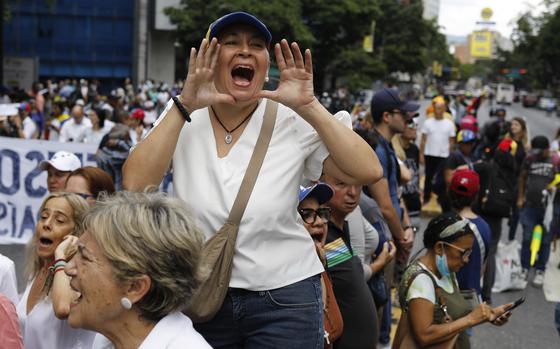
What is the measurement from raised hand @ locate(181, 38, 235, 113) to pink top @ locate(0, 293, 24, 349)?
0.90m

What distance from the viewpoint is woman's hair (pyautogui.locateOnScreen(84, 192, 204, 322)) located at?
2.31 m

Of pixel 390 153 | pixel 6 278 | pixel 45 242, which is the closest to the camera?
pixel 6 278

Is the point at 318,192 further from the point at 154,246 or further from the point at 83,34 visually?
the point at 83,34

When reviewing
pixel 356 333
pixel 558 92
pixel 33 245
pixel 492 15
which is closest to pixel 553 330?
pixel 356 333

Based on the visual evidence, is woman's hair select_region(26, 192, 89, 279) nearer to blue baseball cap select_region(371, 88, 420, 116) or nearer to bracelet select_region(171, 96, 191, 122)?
bracelet select_region(171, 96, 191, 122)

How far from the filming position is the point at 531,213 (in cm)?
997

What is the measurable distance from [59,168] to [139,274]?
4.24 m

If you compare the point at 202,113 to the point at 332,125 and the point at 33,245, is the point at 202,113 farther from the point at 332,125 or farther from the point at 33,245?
the point at 33,245

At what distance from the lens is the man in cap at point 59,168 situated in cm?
636

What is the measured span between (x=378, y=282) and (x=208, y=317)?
2.84m

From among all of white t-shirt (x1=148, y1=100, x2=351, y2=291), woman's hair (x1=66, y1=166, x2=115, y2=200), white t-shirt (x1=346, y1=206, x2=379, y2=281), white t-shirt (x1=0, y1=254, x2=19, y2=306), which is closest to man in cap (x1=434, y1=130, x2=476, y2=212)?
white t-shirt (x1=346, y1=206, x2=379, y2=281)

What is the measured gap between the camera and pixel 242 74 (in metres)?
2.91

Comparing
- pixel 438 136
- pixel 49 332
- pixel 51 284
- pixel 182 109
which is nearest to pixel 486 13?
pixel 438 136

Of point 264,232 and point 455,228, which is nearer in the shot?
point 264,232
